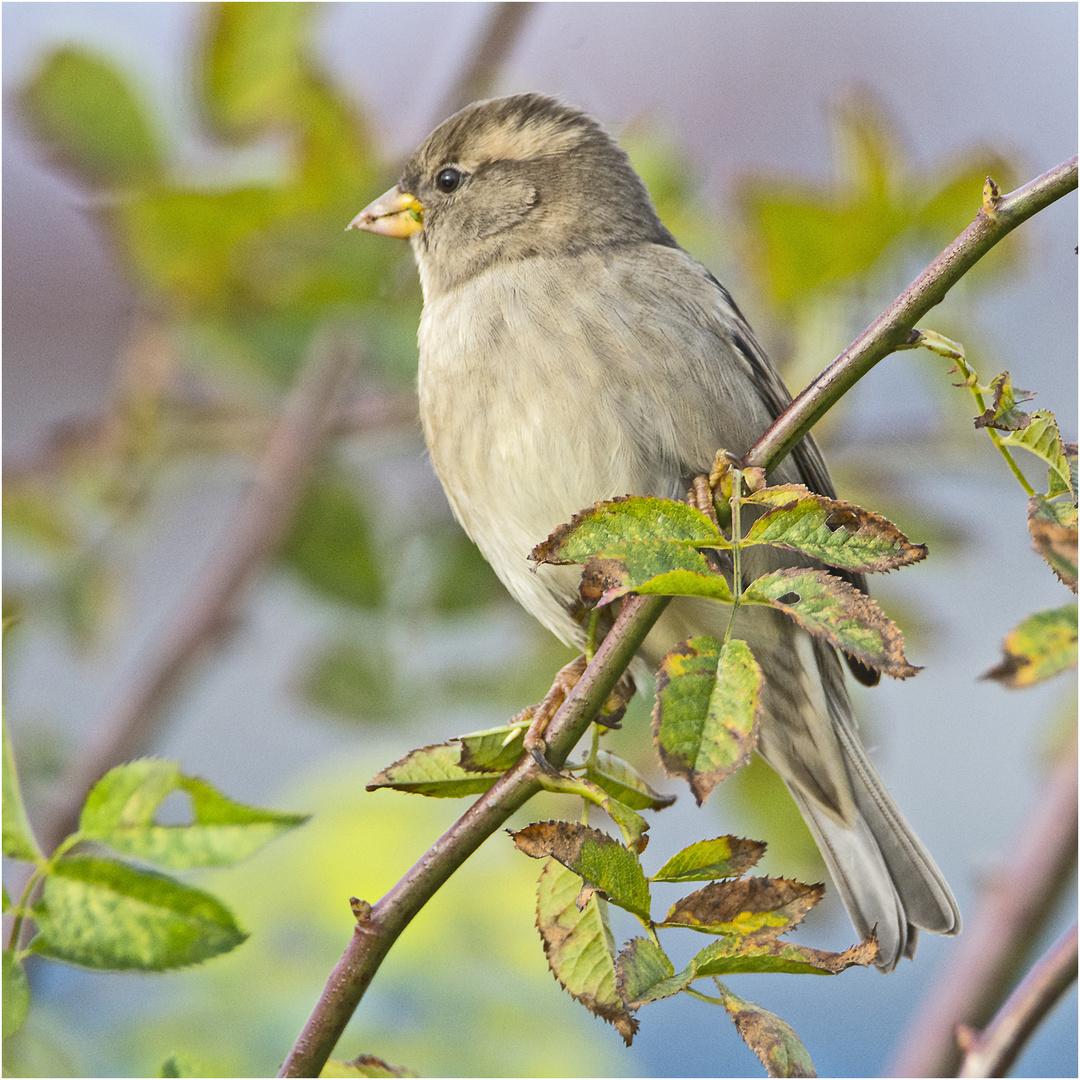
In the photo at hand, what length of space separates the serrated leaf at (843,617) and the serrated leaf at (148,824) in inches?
14.1

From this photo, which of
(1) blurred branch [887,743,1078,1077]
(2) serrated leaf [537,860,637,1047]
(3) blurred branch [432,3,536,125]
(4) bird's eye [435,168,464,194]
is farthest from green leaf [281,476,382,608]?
(2) serrated leaf [537,860,637,1047]

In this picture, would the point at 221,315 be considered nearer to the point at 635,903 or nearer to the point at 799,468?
the point at 799,468

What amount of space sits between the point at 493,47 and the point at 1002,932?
3.76 feet

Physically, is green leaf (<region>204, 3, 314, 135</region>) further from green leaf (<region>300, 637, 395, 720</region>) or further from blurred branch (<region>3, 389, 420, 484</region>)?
green leaf (<region>300, 637, 395, 720</region>)

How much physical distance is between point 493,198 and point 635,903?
4.10 feet

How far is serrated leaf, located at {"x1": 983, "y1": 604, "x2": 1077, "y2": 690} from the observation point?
0.65 metres

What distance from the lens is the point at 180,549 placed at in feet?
7.69

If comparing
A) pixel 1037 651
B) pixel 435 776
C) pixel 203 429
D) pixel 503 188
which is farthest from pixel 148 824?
pixel 503 188

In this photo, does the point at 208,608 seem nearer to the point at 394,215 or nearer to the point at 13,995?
the point at 394,215

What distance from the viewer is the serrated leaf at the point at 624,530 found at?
2.20ft

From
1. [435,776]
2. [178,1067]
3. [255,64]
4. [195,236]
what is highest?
[255,64]

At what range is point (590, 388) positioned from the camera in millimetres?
1353

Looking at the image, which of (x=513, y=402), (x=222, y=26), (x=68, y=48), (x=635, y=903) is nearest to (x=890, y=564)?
(x=635, y=903)

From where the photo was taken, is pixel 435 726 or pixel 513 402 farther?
pixel 435 726
